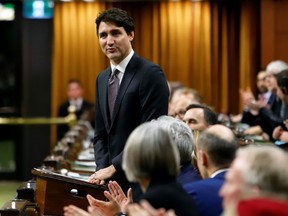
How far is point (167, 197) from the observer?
3.26m

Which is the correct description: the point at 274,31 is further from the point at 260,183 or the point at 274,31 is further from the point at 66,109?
the point at 260,183

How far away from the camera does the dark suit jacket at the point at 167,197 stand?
3248 millimetres

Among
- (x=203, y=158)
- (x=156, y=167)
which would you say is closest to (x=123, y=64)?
(x=203, y=158)

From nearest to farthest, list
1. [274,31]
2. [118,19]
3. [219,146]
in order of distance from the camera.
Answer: [219,146] → [118,19] → [274,31]

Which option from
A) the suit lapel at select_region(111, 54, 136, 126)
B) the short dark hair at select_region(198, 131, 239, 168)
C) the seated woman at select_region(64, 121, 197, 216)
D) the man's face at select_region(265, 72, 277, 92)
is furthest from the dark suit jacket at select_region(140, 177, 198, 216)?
the man's face at select_region(265, 72, 277, 92)

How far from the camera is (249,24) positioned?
12.1 metres

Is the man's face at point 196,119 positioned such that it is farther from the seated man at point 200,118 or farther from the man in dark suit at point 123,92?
the man in dark suit at point 123,92

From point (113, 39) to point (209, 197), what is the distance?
1.36 m

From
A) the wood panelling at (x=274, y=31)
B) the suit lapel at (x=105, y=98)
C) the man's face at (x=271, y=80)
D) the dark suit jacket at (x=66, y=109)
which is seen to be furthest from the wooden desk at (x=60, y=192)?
the dark suit jacket at (x=66, y=109)

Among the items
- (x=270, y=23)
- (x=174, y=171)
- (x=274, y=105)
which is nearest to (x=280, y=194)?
(x=174, y=171)

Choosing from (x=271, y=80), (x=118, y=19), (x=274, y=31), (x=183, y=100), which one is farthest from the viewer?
(x=274, y=31)

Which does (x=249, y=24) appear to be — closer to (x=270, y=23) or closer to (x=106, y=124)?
(x=270, y=23)

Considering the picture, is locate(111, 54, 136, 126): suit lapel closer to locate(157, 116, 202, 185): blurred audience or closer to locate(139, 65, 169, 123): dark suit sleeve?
locate(139, 65, 169, 123): dark suit sleeve

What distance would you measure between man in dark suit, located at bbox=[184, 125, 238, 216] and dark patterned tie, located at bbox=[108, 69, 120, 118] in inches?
51.1
